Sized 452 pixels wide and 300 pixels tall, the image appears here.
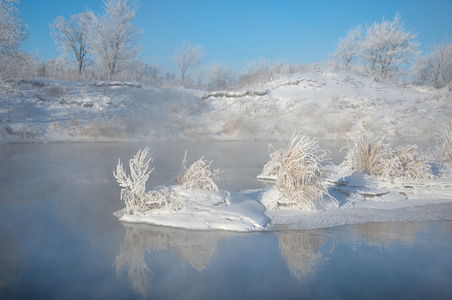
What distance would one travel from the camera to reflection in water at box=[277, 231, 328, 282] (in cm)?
376

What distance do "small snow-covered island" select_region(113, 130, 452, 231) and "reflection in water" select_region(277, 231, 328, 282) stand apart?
1.18 feet

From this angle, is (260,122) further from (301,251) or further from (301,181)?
(301,251)

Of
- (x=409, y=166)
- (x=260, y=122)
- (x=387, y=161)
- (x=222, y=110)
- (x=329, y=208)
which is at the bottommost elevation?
(x=329, y=208)

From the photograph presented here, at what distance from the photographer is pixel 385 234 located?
498 centimetres

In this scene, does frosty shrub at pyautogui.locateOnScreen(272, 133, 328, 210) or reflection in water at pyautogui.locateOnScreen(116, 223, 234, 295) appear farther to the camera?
frosty shrub at pyautogui.locateOnScreen(272, 133, 328, 210)

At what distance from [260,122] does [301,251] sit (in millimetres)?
17938

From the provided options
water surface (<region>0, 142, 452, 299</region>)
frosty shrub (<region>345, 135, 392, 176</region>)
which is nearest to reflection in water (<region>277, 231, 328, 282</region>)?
water surface (<region>0, 142, 452, 299</region>)

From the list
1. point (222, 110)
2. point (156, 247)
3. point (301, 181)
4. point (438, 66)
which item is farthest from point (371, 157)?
point (438, 66)

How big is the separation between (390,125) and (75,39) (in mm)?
27727

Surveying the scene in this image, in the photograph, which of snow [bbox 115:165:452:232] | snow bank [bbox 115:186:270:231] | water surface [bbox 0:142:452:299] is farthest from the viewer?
snow [bbox 115:165:452:232]

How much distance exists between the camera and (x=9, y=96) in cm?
1753

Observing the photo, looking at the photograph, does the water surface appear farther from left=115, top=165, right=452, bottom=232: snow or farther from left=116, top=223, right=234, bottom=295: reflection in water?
left=115, top=165, right=452, bottom=232: snow

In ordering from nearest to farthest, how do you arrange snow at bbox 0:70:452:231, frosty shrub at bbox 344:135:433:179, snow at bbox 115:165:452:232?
snow at bbox 115:165:452:232 → snow at bbox 0:70:452:231 → frosty shrub at bbox 344:135:433:179

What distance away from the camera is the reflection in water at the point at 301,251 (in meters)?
3.76
